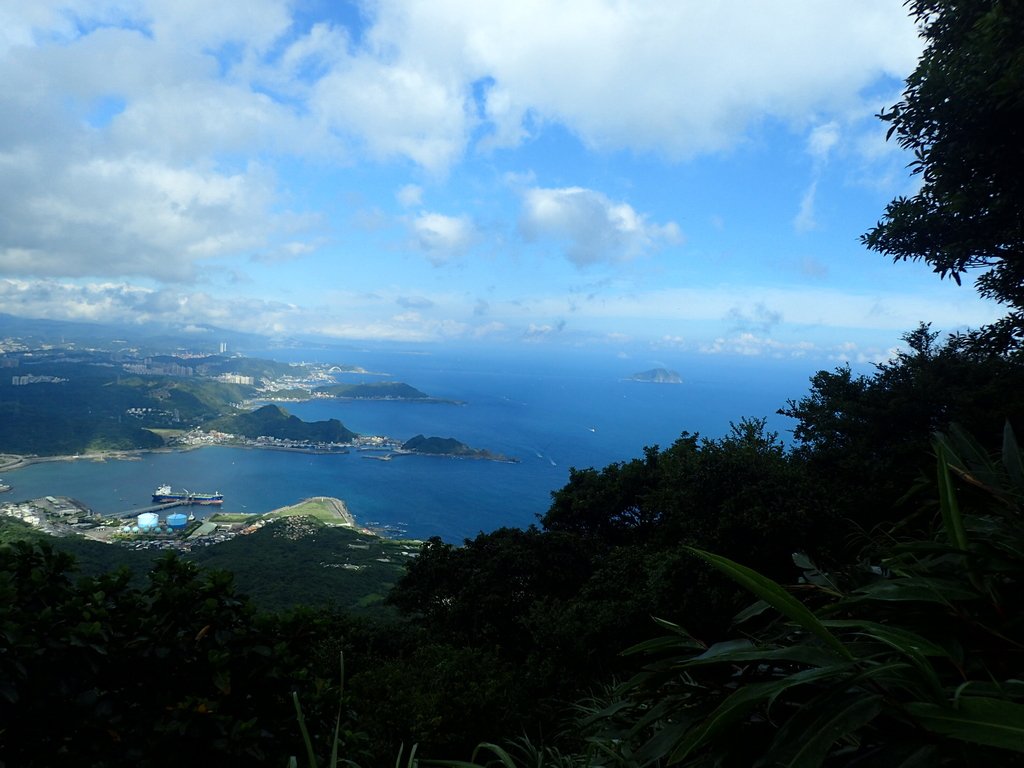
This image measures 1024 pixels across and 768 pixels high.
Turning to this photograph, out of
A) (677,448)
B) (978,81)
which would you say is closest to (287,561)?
(677,448)

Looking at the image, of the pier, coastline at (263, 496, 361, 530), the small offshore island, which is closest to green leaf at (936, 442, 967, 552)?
coastline at (263, 496, 361, 530)

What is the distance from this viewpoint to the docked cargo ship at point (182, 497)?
40.0 metres

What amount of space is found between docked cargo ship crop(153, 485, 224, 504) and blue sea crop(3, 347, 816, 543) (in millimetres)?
1044

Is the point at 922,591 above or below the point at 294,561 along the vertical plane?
above

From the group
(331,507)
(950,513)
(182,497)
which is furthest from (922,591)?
(182,497)

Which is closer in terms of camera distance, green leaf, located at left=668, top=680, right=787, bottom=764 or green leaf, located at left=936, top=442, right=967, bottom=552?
green leaf, located at left=668, top=680, right=787, bottom=764

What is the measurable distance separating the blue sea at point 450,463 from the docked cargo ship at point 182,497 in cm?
104

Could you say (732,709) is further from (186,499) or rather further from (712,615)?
(186,499)

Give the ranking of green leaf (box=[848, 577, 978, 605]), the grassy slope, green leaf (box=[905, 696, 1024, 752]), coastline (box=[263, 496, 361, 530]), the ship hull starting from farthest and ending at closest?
1. the ship hull
2. coastline (box=[263, 496, 361, 530])
3. the grassy slope
4. green leaf (box=[848, 577, 978, 605])
5. green leaf (box=[905, 696, 1024, 752])

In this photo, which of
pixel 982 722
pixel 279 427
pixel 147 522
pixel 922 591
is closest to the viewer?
pixel 982 722

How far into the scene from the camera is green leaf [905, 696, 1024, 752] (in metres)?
0.65

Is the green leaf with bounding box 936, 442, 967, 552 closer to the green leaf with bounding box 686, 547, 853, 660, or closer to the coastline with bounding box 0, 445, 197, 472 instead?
the green leaf with bounding box 686, 547, 853, 660

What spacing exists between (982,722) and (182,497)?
47879 millimetres

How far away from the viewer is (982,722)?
0.68 metres
